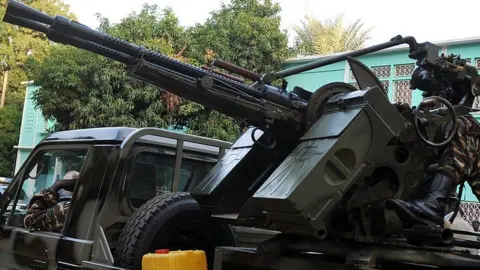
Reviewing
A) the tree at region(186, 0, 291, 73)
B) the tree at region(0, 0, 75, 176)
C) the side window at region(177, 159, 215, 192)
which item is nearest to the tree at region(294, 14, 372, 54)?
the tree at region(186, 0, 291, 73)

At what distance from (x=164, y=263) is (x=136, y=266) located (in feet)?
1.90

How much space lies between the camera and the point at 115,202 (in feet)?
13.4

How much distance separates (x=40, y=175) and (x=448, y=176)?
354 cm

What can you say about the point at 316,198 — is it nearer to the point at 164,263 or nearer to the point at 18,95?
the point at 164,263

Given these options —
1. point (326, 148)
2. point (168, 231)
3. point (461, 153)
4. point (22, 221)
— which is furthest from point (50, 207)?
point (461, 153)

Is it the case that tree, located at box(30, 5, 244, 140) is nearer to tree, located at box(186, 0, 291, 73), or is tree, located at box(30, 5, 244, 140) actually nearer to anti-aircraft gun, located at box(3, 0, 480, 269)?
tree, located at box(186, 0, 291, 73)

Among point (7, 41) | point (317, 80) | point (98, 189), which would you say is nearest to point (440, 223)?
point (98, 189)

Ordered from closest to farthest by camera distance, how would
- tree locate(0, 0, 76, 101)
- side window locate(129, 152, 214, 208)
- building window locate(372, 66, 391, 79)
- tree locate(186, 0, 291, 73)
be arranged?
side window locate(129, 152, 214, 208)
building window locate(372, 66, 391, 79)
tree locate(186, 0, 291, 73)
tree locate(0, 0, 76, 101)

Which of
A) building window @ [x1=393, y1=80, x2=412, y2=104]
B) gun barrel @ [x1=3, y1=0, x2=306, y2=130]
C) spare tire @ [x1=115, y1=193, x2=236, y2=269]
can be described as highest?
building window @ [x1=393, y1=80, x2=412, y2=104]

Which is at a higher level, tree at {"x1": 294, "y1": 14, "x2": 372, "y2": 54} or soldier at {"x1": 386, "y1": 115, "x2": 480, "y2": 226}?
tree at {"x1": 294, "y1": 14, "x2": 372, "y2": 54}

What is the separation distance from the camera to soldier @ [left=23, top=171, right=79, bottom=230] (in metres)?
4.52

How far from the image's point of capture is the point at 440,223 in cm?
283

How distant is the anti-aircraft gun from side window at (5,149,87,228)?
1890mm

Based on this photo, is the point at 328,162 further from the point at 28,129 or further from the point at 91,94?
the point at 28,129
